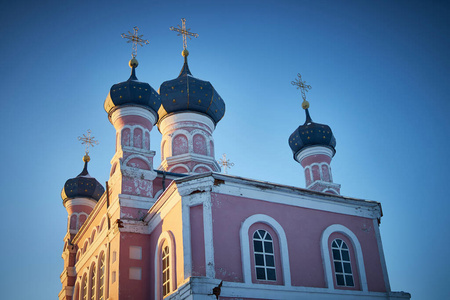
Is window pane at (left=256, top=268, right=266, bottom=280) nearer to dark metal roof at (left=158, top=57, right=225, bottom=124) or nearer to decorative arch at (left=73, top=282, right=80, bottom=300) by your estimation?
decorative arch at (left=73, top=282, right=80, bottom=300)

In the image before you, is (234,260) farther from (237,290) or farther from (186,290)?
(186,290)

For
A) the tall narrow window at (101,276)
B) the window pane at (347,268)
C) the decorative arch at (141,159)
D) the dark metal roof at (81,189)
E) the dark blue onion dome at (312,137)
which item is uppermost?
the dark blue onion dome at (312,137)

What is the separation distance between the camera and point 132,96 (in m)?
13.9

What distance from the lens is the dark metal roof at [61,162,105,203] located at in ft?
62.6

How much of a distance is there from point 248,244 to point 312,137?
9.53 meters

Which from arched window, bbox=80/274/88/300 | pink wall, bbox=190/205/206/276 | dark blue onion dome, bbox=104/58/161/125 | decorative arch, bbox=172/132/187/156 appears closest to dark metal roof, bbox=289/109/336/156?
decorative arch, bbox=172/132/187/156

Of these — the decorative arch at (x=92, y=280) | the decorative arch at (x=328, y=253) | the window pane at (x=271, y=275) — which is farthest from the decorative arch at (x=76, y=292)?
the decorative arch at (x=328, y=253)

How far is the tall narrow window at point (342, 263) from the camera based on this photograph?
10.4 meters

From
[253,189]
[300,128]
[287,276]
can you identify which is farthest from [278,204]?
[300,128]

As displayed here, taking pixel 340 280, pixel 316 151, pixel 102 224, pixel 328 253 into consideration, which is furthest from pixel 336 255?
pixel 316 151

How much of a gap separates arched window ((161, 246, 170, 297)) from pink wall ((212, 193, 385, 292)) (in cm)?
149

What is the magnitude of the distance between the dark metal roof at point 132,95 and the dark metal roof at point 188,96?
8.14 feet

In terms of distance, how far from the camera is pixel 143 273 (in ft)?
35.9

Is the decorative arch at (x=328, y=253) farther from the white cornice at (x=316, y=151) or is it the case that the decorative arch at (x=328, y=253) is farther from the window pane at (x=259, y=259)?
the white cornice at (x=316, y=151)
